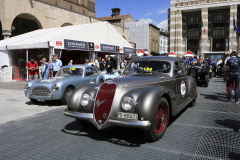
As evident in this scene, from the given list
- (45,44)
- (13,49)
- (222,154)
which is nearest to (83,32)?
(45,44)

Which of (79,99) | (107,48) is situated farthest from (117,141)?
(107,48)

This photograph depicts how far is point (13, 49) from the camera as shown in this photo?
47.1 ft

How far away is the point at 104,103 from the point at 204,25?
42.3 m

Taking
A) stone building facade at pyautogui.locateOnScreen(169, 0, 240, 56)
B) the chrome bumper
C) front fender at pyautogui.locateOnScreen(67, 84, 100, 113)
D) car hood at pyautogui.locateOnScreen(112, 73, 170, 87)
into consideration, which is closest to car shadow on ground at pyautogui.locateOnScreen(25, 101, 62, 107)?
front fender at pyautogui.locateOnScreen(67, 84, 100, 113)

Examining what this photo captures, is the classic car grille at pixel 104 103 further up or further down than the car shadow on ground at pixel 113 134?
further up

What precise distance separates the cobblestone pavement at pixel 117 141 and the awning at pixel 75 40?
903cm

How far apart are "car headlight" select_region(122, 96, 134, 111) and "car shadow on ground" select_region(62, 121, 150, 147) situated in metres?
0.66

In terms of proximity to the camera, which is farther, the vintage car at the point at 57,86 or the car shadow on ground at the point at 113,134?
the vintage car at the point at 57,86

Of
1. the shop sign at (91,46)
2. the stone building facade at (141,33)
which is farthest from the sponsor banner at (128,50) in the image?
the stone building facade at (141,33)

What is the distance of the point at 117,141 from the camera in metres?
3.55

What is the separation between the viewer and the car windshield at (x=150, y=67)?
4648 millimetres

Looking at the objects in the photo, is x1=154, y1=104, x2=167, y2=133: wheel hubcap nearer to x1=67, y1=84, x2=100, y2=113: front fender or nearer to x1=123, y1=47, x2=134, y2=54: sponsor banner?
x1=67, y1=84, x2=100, y2=113: front fender

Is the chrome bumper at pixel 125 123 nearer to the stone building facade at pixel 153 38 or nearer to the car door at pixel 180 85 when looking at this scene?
the car door at pixel 180 85

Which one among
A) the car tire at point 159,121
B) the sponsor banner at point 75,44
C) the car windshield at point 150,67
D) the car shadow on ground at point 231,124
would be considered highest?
the sponsor banner at point 75,44
